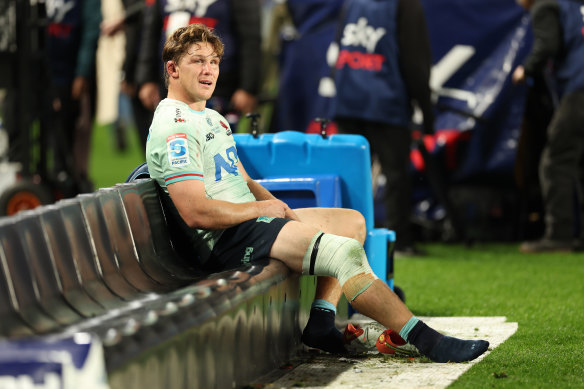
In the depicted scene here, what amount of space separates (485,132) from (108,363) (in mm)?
6186

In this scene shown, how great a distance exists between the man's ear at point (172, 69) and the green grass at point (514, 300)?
67.2 inches

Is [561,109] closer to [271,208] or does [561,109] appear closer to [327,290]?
[327,290]

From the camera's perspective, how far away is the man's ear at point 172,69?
14.4 feet

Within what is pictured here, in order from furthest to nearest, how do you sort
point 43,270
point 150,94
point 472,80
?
point 472,80
point 150,94
point 43,270

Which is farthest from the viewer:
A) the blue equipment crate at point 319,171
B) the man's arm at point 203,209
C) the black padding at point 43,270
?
the blue equipment crate at point 319,171

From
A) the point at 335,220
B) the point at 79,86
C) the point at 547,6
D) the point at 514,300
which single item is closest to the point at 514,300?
the point at 514,300

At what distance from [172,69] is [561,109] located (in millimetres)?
4160

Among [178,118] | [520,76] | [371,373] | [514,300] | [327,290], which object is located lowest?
[514,300]

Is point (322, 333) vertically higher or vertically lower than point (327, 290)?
lower

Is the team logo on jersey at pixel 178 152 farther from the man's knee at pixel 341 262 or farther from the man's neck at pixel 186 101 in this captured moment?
the man's knee at pixel 341 262

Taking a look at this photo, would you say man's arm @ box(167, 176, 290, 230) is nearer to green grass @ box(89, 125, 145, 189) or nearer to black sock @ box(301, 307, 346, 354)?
black sock @ box(301, 307, 346, 354)

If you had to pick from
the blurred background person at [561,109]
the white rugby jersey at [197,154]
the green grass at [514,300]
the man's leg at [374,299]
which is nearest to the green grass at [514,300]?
the green grass at [514,300]

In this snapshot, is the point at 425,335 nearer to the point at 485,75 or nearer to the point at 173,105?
the point at 173,105

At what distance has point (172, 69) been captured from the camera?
440 centimetres
